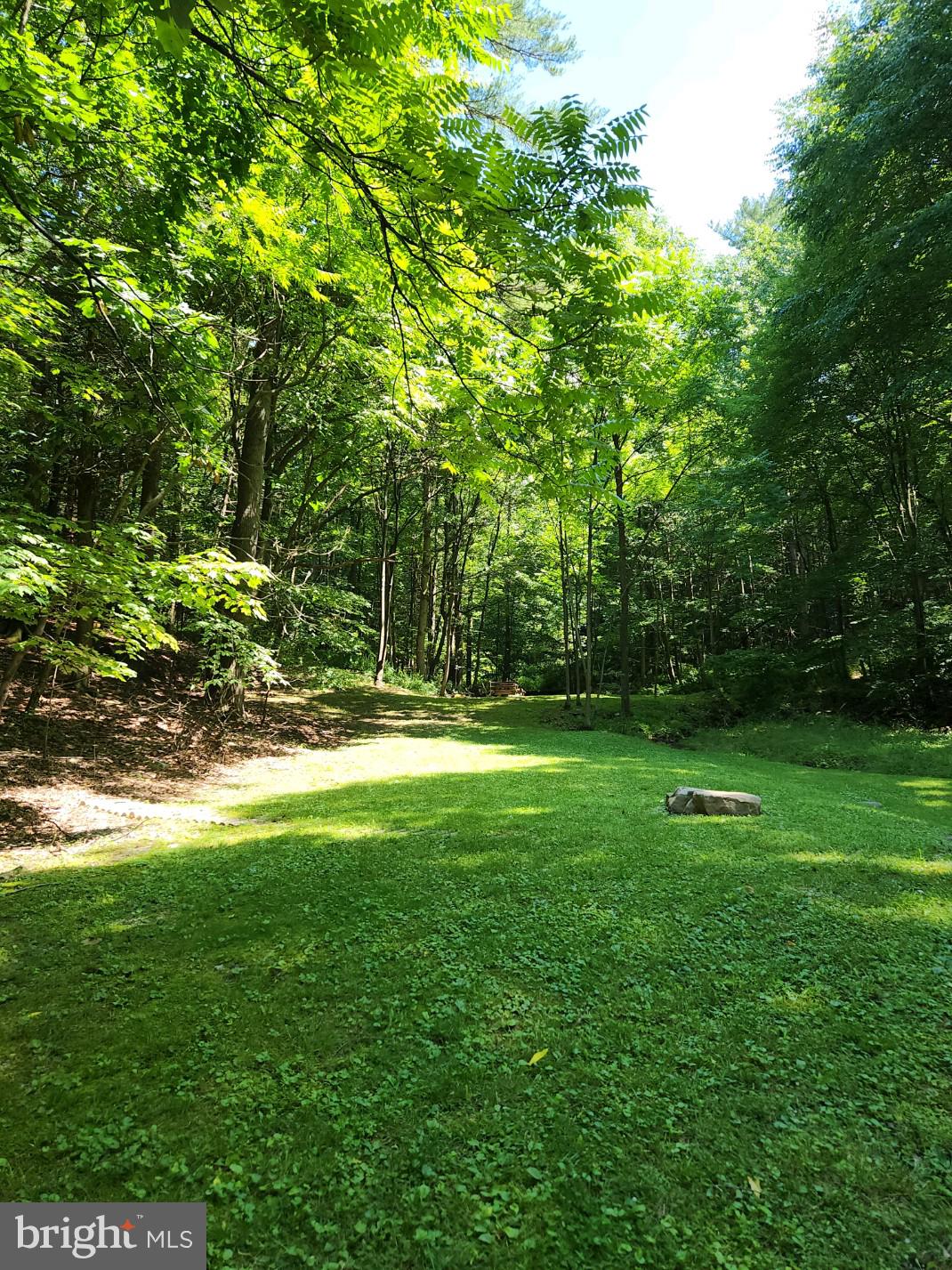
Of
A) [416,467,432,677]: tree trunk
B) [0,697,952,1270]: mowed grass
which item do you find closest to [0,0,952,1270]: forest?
[0,697,952,1270]: mowed grass

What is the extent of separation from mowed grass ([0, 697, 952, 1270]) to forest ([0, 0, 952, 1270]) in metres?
0.02

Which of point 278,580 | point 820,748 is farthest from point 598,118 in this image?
point 820,748

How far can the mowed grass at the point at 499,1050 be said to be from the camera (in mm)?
1778

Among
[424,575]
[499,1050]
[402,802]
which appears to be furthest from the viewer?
[424,575]

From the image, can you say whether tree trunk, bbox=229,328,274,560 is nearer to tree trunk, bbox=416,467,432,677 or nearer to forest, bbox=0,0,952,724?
forest, bbox=0,0,952,724

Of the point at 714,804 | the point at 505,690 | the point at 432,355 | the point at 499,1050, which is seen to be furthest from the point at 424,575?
the point at 499,1050

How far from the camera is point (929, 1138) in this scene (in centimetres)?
205

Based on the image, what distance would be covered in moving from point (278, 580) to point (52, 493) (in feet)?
14.6

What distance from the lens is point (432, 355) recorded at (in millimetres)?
4410

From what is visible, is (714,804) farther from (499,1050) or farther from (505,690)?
(505,690)

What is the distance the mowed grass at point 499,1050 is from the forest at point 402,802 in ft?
0.06

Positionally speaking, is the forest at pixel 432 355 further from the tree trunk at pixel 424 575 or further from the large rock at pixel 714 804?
the large rock at pixel 714 804

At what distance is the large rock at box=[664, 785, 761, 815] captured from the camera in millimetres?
6223

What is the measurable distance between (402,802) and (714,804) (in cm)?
361
